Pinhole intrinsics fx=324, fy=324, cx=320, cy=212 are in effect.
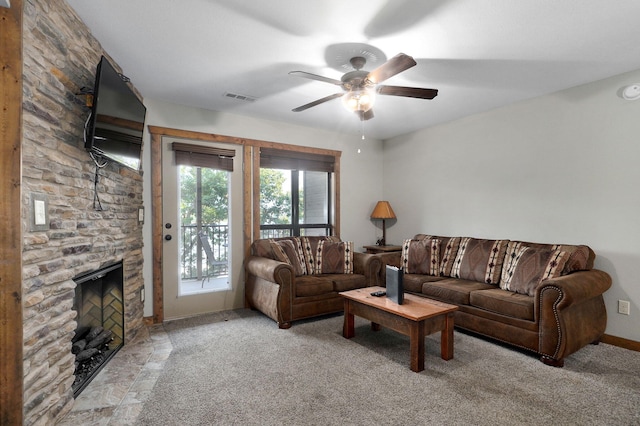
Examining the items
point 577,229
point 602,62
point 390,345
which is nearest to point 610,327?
point 577,229

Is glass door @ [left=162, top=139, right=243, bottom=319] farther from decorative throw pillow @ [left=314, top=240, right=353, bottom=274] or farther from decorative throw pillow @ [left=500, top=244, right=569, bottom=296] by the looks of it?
decorative throw pillow @ [left=500, top=244, right=569, bottom=296]

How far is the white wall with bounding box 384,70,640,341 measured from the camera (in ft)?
9.63

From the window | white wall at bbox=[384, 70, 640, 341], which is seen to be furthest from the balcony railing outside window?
white wall at bbox=[384, 70, 640, 341]

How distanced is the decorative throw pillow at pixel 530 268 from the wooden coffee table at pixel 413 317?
916 mm

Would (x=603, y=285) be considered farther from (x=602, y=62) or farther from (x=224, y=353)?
(x=224, y=353)

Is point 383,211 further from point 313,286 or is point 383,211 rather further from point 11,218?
point 11,218

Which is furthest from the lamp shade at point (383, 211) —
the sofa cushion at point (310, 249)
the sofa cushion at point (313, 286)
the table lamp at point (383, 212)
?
the sofa cushion at point (313, 286)

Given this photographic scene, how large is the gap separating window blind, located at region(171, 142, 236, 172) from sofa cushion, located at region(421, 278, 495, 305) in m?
2.77

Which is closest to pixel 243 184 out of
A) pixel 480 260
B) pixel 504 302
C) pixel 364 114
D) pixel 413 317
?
pixel 364 114

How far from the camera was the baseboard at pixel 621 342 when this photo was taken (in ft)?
9.31

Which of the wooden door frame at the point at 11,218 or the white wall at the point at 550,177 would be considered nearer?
the wooden door frame at the point at 11,218

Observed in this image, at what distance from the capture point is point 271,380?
2322 millimetres

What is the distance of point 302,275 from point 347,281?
556 mm

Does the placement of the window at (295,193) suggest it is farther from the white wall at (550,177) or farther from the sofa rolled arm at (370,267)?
the white wall at (550,177)
